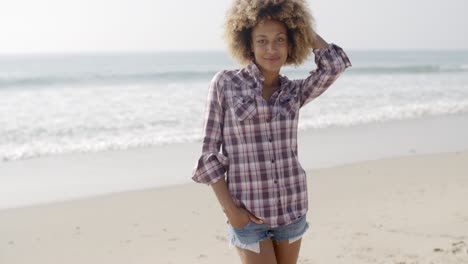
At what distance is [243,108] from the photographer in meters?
2.47

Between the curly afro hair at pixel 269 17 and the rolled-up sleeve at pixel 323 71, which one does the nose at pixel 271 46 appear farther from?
the rolled-up sleeve at pixel 323 71

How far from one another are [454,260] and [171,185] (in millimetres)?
3907

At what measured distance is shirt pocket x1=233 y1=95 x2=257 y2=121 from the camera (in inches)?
97.1

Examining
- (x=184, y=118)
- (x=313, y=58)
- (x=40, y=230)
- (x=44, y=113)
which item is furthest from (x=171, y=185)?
(x=44, y=113)

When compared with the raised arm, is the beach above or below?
below

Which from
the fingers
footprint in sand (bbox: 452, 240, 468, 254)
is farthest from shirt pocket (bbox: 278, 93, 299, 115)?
footprint in sand (bbox: 452, 240, 468, 254)

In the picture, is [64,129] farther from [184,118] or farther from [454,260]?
[454,260]

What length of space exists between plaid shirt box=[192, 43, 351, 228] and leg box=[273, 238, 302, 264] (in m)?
0.12

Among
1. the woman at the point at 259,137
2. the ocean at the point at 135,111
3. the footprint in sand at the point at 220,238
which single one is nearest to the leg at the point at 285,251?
the woman at the point at 259,137

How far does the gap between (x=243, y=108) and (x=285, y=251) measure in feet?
2.24

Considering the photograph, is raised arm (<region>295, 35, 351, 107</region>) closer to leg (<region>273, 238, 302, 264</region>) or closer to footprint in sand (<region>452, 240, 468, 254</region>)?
leg (<region>273, 238, 302, 264</region>)

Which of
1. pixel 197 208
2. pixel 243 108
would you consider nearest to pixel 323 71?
pixel 243 108

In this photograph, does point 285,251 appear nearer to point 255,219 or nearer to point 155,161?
point 255,219

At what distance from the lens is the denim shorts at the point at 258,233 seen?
8.40 feet
